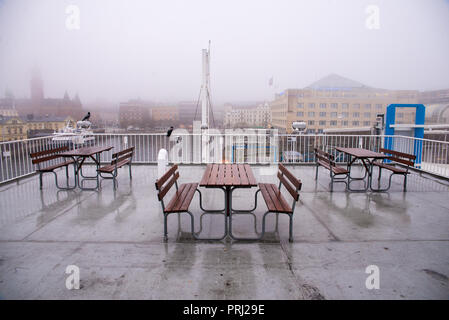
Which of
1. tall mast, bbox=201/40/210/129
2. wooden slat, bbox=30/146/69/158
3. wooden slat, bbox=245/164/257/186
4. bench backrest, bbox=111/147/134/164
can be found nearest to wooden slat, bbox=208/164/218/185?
wooden slat, bbox=245/164/257/186

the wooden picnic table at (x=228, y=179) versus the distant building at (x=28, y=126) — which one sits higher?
the distant building at (x=28, y=126)

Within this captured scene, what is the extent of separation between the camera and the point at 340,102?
3605 inches

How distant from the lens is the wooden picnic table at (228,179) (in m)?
3.71

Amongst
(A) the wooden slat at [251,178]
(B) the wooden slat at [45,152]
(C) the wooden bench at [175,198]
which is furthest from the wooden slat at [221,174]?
(B) the wooden slat at [45,152]

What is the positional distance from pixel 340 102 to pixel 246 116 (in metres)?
60.7

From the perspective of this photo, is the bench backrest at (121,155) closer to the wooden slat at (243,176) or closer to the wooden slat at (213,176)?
the wooden slat at (213,176)

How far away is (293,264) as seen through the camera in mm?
3119

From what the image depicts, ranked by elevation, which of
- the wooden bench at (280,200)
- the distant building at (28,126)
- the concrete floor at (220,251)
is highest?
the distant building at (28,126)

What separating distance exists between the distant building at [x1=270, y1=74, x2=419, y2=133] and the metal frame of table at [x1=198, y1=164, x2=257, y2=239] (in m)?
79.5

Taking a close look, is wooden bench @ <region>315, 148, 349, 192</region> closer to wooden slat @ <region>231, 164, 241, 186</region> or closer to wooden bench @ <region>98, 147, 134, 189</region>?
wooden slat @ <region>231, 164, 241, 186</region>

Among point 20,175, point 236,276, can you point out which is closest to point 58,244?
point 236,276

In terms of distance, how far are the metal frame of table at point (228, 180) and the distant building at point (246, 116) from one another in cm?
2961

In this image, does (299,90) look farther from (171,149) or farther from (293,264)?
(293,264)

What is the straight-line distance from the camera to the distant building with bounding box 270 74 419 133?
86.3 metres
